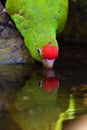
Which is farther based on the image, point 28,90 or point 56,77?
point 56,77

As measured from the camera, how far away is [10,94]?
2510 millimetres

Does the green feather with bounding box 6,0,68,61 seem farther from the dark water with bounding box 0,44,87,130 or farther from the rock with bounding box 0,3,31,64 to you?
the dark water with bounding box 0,44,87,130

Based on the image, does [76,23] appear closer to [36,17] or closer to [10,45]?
[36,17]

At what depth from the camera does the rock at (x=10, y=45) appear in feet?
10.4

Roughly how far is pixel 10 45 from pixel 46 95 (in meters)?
0.89

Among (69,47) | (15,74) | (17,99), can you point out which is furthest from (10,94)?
(69,47)

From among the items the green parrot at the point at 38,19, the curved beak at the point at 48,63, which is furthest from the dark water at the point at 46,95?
the green parrot at the point at 38,19

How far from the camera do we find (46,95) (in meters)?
2.52

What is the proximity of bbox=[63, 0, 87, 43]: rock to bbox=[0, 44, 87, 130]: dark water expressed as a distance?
0.26m

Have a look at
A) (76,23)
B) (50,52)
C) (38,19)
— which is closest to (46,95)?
(50,52)

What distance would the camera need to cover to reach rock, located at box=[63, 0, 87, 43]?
3.49 m

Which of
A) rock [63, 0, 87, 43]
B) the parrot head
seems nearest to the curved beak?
the parrot head

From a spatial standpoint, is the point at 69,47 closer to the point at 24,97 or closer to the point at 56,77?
the point at 56,77

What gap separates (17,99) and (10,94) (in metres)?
0.10
